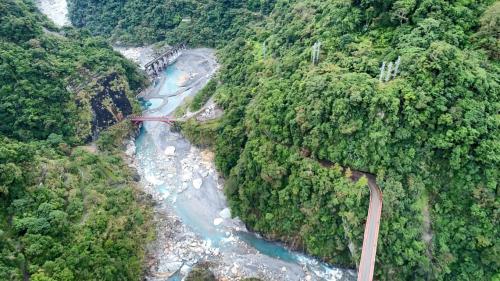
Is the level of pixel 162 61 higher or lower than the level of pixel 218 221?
higher

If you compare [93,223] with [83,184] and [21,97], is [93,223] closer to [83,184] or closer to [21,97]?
[83,184]

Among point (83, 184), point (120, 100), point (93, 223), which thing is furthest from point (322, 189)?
point (120, 100)

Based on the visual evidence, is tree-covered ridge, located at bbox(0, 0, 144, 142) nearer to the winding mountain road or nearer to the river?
the river

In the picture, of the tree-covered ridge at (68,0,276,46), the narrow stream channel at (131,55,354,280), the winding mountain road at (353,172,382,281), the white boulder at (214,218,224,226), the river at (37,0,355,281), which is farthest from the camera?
the tree-covered ridge at (68,0,276,46)

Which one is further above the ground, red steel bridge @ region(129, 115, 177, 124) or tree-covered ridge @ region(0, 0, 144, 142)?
tree-covered ridge @ region(0, 0, 144, 142)

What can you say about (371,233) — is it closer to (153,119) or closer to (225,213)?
(225,213)

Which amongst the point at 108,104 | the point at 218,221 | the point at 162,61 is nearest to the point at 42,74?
the point at 108,104

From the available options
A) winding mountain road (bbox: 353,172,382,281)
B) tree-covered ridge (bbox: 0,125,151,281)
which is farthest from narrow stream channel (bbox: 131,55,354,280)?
winding mountain road (bbox: 353,172,382,281)
